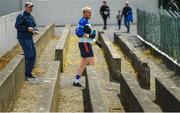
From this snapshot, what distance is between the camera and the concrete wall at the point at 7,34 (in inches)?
664

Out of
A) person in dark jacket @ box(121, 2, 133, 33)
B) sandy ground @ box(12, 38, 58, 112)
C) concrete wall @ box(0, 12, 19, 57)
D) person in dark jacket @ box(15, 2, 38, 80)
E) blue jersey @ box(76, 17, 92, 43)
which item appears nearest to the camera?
sandy ground @ box(12, 38, 58, 112)

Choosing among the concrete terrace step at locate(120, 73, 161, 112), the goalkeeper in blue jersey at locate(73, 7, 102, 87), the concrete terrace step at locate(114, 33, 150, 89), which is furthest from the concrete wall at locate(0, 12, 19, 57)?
the concrete terrace step at locate(120, 73, 161, 112)

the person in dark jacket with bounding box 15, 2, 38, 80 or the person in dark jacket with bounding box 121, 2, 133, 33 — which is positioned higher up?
the person in dark jacket with bounding box 15, 2, 38, 80

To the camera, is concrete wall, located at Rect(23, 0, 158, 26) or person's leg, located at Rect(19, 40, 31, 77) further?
concrete wall, located at Rect(23, 0, 158, 26)

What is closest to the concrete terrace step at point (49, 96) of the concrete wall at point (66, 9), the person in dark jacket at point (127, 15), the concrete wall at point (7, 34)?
the concrete wall at point (7, 34)

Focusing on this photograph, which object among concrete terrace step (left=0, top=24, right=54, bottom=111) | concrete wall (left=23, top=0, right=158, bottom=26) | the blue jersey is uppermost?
the blue jersey

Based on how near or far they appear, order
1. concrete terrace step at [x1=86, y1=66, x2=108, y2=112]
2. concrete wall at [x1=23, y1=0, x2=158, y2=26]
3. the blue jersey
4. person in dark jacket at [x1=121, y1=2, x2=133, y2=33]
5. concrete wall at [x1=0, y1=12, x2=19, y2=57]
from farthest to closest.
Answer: concrete wall at [x1=23, y1=0, x2=158, y2=26], person in dark jacket at [x1=121, y1=2, x2=133, y2=33], concrete wall at [x1=0, y1=12, x2=19, y2=57], the blue jersey, concrete terrace step at [x1=86, y1=66, x2=108, y2=112]

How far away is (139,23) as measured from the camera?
2283cm

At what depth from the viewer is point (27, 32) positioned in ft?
40.1

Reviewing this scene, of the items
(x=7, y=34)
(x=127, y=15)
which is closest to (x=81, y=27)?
(x=7, y=34)

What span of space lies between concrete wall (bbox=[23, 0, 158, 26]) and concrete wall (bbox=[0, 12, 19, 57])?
51.8 feet

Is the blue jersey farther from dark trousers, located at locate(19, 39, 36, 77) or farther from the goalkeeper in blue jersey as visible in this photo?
dark trousers, located at locate(19, 39, 36, 77)

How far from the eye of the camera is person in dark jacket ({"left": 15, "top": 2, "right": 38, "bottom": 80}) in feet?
39.6

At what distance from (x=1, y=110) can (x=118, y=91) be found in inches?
139
